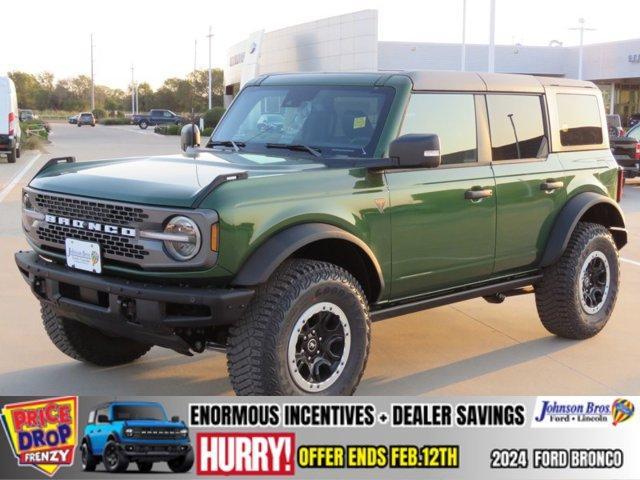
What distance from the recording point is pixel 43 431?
4129mm

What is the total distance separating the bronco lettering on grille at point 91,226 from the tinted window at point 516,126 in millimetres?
2609

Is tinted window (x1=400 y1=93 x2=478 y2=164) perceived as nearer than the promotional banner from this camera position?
No

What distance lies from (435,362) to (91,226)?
256 cm

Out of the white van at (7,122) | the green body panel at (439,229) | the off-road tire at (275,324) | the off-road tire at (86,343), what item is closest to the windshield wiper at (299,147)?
the green body panel at (439,229)

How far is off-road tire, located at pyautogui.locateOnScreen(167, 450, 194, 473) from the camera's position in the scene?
13.0ft

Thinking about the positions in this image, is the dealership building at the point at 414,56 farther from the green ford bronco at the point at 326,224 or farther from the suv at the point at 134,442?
the suv at the point at 134,442

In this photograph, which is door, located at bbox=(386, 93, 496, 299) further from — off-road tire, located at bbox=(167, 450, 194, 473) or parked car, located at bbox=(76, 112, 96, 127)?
parked car, located at bbox=(76, 112, 96, 127)

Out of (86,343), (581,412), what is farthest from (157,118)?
(581,412)

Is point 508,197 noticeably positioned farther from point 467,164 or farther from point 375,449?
point 375,449

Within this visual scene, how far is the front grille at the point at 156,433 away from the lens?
4043 millimetres

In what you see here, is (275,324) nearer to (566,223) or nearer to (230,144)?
(230,144)

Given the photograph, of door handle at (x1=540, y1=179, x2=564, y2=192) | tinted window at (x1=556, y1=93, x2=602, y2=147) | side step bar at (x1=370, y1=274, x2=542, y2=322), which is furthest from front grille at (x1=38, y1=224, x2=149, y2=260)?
tinted window at (x1=556, y1=93, x2=602, y2=147)

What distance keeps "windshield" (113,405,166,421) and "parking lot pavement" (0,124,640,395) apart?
46.7 inches

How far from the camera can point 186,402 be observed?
430 centimetres
